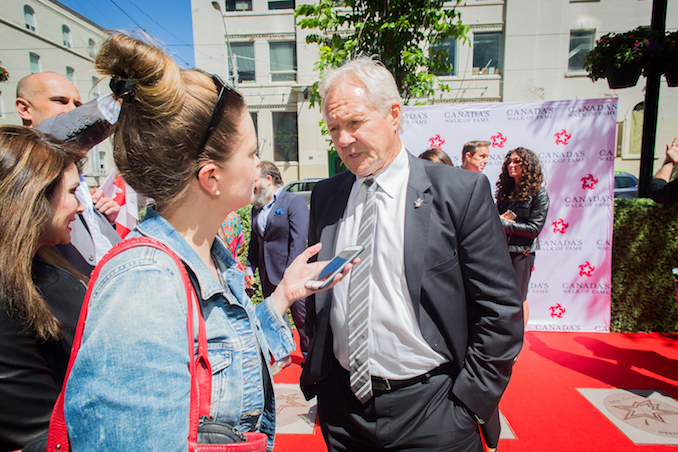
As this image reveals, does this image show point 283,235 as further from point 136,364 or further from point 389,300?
point 136,364

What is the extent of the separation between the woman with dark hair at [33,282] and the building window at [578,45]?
1970 cm

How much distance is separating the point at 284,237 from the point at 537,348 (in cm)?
316

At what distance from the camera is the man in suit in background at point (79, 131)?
175 centimetres

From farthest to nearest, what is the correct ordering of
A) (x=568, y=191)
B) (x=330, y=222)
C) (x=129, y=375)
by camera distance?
(x=568, y=191) → (x=330, y=222) → (x=129, y=375)

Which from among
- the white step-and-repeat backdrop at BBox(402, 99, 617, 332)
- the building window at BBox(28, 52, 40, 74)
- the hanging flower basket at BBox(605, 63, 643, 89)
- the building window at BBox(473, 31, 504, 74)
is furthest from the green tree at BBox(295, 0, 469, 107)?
the building window at BBox(28, 52, 40, 74)

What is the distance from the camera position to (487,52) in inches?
640

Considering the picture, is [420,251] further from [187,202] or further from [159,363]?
[159,363]

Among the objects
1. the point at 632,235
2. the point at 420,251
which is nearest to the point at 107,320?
the point at 420,251

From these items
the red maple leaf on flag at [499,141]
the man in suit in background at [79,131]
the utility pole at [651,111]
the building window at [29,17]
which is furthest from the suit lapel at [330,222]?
the building window at [29,17]

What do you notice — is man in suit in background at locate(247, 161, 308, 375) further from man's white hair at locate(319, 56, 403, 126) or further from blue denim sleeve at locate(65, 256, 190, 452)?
blue denim sleeve at locate(65, 256, 190, 452)

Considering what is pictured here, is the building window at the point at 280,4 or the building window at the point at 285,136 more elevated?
the building window at the point at 280,4

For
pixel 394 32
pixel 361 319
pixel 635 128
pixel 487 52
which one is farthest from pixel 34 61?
pixel 635 128

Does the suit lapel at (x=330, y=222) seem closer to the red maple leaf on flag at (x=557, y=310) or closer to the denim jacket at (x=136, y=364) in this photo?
the denim jacket at (x=136, y=364)

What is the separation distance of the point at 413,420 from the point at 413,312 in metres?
0.45
